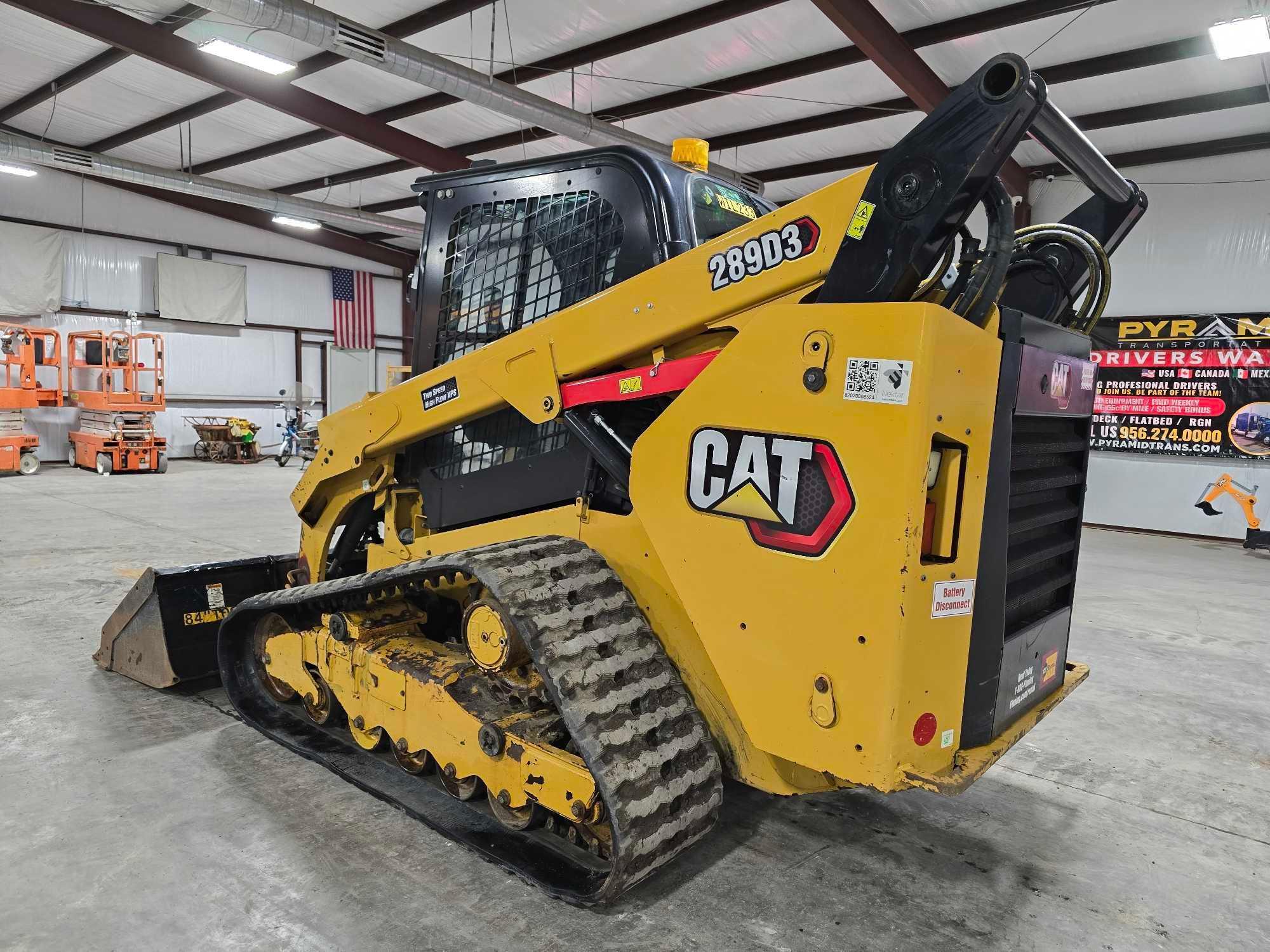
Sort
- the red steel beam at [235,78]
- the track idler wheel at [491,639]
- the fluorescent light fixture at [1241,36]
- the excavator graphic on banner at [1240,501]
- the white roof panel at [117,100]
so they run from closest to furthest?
the track idler wheel at [491,639] < the fluorescent light fixture at [1241,36] < the red steel beam at [235,78] < the excavator graphic on banner at [1240,501] < the white roof panel at [117,100]

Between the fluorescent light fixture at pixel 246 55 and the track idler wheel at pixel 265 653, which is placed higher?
the fluorescent light fixture at pixel 246 55

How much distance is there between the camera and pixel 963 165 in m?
1.97

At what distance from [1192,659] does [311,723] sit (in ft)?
17.6

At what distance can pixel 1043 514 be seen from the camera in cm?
269

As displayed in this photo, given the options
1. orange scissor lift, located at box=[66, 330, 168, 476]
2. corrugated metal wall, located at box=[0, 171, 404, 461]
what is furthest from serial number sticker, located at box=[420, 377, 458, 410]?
corrugated metal wall, located at box=[0, 171, 404, 461]

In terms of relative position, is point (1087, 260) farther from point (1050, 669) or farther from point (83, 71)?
point (83, 71)

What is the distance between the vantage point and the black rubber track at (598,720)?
7.65 feet

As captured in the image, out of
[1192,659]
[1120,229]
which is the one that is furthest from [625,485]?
[1192,659]

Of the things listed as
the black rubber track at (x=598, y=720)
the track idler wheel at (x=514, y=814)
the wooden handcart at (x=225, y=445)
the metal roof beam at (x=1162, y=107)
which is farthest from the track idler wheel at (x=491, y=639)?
the wooden handcart at (x=225, y=445)

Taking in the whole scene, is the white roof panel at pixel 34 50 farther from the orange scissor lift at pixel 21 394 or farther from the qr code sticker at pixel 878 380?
the qr code sticker at pixel 878 380

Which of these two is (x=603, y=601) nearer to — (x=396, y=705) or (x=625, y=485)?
(x=625, y=485)

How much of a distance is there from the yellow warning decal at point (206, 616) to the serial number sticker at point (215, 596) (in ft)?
0.06

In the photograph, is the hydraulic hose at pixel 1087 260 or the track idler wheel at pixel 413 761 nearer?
the hydraulic hose at pixel 1087 260

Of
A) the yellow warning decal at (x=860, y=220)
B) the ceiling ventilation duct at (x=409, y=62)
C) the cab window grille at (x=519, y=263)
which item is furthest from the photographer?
the ceiling ventilation duct at (x=409, y=62)
